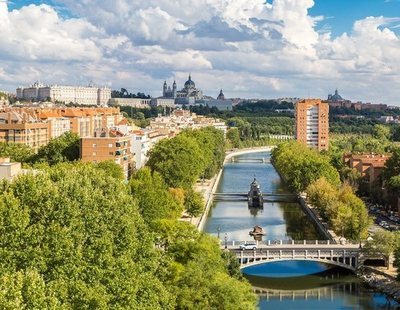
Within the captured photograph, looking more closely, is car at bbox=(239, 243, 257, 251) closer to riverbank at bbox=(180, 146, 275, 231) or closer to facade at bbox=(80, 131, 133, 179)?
riverbank at bbox=(180, 146, 275, 231)

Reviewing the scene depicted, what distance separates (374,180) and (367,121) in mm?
99113

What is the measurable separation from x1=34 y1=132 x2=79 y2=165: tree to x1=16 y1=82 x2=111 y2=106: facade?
10875cm

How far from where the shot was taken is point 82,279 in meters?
18.5

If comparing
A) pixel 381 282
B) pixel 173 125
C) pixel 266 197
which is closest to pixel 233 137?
pixel 173 125

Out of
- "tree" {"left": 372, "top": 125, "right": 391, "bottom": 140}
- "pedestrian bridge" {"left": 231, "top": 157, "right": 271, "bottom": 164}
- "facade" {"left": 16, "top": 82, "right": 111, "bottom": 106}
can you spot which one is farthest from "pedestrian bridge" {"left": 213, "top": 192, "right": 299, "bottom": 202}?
"facade" {"left": 16, "top": 82, "right": 111, "bottom": 106}

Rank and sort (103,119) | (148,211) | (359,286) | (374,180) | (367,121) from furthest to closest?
(367,121) < (103,119) < (374,180) < (148,211) < (359,286)

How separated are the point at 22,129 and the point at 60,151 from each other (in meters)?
8.47

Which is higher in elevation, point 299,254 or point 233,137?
point 233,137

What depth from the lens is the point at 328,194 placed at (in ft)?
149

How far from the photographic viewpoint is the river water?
30.4 metres

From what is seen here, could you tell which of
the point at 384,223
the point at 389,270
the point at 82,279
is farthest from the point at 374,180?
the point at 82,279

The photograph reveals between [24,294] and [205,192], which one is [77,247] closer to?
[24,294]

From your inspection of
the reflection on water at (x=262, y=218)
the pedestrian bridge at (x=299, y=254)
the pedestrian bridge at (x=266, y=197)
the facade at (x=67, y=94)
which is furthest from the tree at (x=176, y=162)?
the facade at (x=67, y=94)

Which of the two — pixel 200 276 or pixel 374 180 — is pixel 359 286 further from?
pixel 374 180
